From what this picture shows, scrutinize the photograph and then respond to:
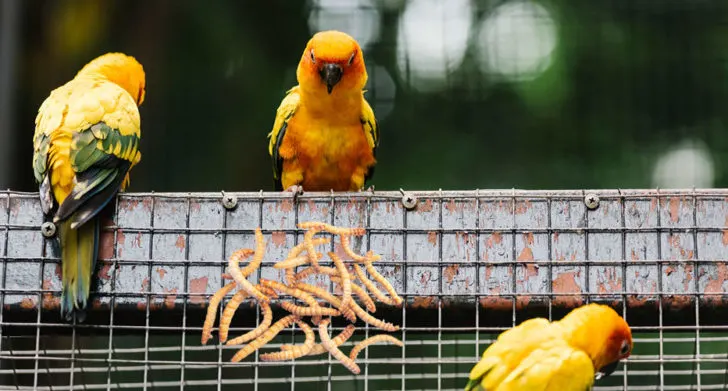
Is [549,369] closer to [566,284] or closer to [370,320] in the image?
[566,284]

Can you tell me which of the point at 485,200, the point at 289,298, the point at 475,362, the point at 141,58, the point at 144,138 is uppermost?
the point at 141,58

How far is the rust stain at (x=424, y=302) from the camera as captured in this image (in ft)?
8.93

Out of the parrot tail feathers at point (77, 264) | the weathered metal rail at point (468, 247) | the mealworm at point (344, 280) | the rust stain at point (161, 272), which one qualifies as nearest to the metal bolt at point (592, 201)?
the weathered metal rail at point (468, 247)

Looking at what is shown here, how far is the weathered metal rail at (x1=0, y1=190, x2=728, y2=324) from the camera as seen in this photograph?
2725 millimetres

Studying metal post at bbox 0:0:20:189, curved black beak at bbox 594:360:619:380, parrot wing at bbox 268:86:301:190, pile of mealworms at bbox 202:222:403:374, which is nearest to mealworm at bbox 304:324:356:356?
pile of mealworms at bbox 202:222:403:374

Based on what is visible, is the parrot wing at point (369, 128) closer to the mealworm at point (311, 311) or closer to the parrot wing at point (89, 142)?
the parrot wing at point (89, 142)

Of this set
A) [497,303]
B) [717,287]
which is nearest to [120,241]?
[497,303]

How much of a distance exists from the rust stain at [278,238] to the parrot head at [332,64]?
3.64 feet

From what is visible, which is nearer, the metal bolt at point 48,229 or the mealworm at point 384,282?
the mealworm at point 384,282

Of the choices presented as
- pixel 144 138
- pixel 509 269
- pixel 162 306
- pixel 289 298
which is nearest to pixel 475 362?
pixel 509 269

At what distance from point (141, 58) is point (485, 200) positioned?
3.90 meters

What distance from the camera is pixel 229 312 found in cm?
262

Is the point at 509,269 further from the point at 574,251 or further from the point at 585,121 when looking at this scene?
the point at 585,121

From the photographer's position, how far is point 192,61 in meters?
6.41
